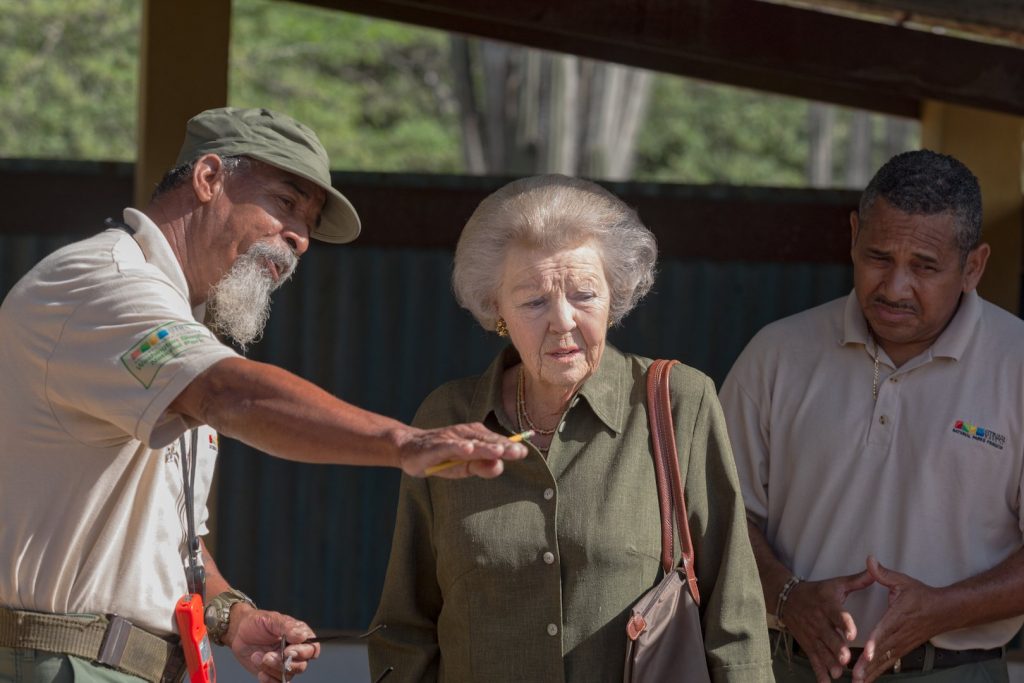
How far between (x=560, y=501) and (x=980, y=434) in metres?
1.08

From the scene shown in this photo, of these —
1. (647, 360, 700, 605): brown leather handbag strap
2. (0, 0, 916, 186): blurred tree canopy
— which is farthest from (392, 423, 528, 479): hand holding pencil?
(0, 0, 916, 186): blurred tree canopy

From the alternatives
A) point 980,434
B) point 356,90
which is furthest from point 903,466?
point 356,90

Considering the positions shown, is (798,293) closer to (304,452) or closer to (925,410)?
(925,410)

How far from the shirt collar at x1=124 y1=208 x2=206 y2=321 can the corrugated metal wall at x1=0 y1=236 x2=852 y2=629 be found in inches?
109

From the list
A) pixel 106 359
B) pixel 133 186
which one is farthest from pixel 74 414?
pixel 133 186

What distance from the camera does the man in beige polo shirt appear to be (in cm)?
315

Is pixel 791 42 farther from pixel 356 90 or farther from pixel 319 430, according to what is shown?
pixel 356 90

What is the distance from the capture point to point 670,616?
2746 millimetres

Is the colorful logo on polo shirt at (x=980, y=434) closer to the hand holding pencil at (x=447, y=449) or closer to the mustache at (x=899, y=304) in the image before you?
the mustache at (x=899, y=304)

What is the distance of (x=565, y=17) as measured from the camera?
4.05 m

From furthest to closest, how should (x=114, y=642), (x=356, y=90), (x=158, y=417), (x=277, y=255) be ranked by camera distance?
1. (x=356, y=90)
2. (x=277, y=255)
3. (x=114, y=642)
4. (x=158, y=417)

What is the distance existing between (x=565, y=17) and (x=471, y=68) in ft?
46.0

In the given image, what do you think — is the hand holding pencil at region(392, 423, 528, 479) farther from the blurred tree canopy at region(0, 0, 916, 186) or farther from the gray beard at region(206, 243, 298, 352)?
the blurred tree canopy at region(0, 0, 916, 186)

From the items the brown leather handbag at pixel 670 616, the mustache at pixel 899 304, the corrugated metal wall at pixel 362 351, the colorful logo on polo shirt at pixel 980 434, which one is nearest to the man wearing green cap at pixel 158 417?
the brown leather handbag at pixel 670 616
